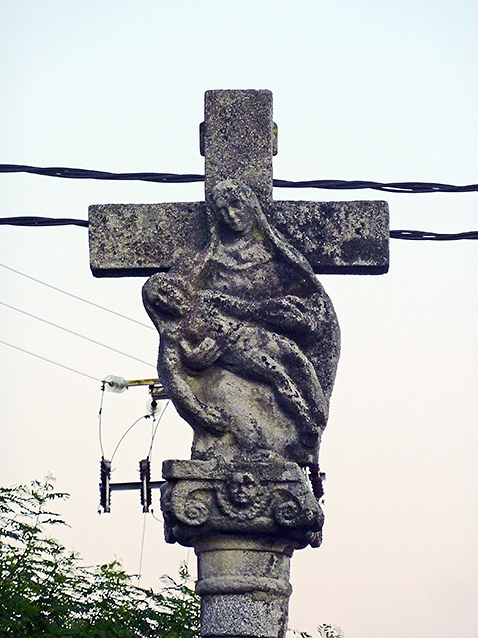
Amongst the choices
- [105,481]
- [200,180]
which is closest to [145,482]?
[105,481]

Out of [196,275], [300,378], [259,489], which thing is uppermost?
[196,275]

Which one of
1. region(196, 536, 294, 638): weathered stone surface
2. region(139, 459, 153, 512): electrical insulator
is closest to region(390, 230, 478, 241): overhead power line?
region(196, 536, 294, 638): weathered stone surface

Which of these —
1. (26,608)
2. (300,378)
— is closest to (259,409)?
(300,378)

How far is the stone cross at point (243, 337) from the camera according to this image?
8.20 m

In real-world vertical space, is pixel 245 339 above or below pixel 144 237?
below

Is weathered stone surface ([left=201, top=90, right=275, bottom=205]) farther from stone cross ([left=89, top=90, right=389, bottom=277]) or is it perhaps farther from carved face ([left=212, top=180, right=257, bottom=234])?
carved face ([left=212, top=180, right=257, bottom=234])

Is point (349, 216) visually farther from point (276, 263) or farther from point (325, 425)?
point (325, 425)

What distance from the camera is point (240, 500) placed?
321 inches

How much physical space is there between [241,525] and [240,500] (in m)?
0.14

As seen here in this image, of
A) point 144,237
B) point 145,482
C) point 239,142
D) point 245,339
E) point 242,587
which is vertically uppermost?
point 145,482

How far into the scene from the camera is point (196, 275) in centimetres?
876

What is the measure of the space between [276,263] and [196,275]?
0.47m

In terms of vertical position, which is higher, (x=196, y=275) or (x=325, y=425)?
(x=196, y=275)

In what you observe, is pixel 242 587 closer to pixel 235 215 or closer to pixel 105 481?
pixel 235 215
